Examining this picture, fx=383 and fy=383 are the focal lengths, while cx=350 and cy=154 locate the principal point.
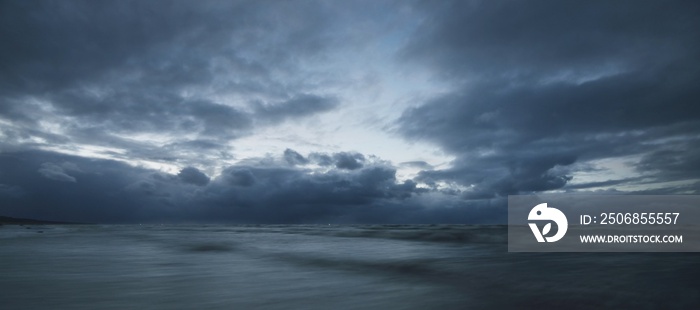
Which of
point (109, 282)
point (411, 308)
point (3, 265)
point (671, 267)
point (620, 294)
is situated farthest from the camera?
point (3, 265)

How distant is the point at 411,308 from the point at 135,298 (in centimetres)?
302

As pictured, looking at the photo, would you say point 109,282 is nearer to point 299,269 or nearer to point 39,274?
point 39,274

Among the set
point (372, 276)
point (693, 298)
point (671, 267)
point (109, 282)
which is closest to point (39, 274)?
point (109, 282)

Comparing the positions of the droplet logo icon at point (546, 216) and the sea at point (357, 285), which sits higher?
the droplet logo icon at point (546, 216)

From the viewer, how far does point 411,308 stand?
374 cm

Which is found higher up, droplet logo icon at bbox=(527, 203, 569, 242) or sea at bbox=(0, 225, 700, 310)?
droplet logo icon at bbox=(527, 203, 569, 242)

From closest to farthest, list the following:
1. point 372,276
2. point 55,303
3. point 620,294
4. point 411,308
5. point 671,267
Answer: point 411,308 < point 55,303 < point 620,294 < point 372,276 < point 671,267

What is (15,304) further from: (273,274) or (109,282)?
(273,274)

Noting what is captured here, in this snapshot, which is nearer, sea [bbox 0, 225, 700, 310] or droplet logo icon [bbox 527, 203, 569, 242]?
sea [bbox 0, 225, 700, 310]

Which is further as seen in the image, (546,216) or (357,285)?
(546,216)

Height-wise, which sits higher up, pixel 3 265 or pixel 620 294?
pixel 620 294

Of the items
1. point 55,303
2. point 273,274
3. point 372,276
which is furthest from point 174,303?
point 372,276

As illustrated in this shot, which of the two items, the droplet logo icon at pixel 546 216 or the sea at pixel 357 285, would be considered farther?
the droplet logo icon at pixel 546 216

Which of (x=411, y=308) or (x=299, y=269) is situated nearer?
(x=411, y=308)
